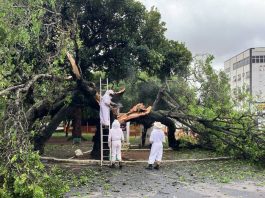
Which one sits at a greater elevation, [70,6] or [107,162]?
[70,6]

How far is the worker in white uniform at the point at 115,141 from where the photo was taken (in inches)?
539

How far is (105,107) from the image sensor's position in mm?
14273

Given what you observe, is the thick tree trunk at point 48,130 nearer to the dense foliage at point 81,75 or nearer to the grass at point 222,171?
the dense foliage at point 81,75

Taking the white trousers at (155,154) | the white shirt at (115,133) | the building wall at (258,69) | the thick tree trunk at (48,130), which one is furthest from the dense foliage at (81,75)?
the building wall at (258,69)

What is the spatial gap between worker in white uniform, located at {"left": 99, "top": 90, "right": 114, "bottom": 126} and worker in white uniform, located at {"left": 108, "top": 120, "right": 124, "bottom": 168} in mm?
327

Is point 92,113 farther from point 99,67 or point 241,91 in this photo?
point 241,91

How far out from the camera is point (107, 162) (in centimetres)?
1435

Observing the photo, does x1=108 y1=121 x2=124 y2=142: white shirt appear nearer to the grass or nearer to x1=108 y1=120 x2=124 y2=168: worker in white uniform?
x1=108 y1=120 x2=124 y2=168: worker in white uniform

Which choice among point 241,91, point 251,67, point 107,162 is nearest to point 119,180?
point 107,162

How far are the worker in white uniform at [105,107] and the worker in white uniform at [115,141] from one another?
327 millimetres

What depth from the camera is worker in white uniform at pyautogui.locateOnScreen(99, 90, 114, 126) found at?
14.2m

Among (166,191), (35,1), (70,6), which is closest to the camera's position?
(35,1)

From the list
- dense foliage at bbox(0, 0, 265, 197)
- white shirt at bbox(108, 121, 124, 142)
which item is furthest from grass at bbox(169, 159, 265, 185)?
white shirt at bbox(108, 121, 124, 142)

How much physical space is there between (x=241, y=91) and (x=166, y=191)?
260 inches
